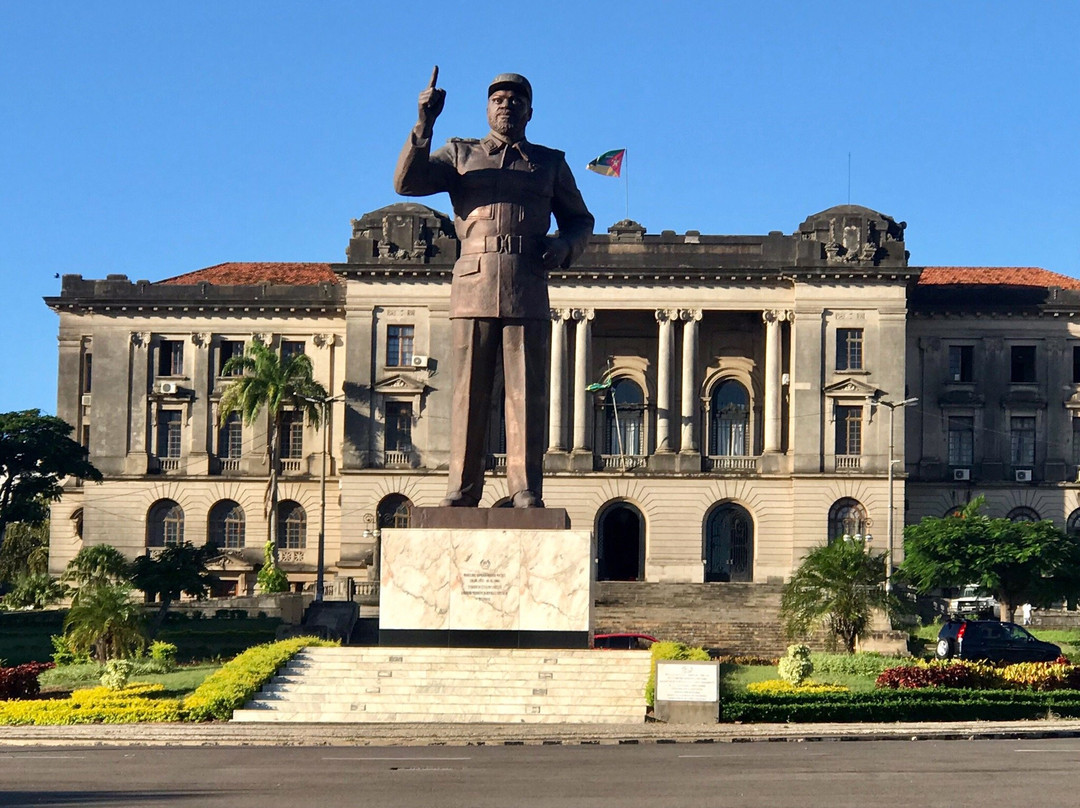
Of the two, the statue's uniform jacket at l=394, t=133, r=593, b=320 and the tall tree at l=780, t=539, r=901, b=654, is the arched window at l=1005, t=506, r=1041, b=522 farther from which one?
the statue's uniform jacket at l=394, t=133, r=593, b=320

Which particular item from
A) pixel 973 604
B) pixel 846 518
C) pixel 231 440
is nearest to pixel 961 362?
pixel 846 518

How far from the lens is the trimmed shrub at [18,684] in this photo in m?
30.9

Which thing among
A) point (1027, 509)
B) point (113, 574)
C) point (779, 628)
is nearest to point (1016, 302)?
point (1027, 509)

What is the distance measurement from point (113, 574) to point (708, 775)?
31393 mm

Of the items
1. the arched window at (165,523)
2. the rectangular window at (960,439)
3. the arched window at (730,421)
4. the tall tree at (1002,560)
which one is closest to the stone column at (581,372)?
the arched window at (730,421)

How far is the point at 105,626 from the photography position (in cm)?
3800

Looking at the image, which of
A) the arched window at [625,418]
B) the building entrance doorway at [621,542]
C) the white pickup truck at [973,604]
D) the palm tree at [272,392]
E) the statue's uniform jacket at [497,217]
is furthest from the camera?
the arched window at [625,418]

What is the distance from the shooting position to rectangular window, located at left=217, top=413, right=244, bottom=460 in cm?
7294

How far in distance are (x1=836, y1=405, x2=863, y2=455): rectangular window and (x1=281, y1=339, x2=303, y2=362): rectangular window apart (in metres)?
21.9

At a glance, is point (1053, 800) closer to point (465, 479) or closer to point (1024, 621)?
point (465, 479)

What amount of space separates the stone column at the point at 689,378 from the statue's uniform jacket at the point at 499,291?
37077 mm

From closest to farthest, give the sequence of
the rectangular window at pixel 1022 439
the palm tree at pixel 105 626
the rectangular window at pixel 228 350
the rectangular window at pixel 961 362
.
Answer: the palm tree at pixel 105 626 → the rectangular window at pixel 1022 439 → the rectangular window at pixel 961 362 → the rectangular window at pixel 228 350

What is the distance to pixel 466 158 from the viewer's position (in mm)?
31328

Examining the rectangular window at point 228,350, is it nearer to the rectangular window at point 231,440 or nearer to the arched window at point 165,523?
the rectangular window at point 231,440
